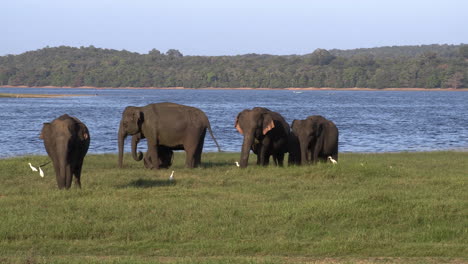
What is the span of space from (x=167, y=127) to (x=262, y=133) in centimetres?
242

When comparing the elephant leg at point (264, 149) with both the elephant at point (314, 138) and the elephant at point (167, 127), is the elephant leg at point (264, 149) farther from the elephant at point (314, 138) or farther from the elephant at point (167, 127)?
the elephant at point (167, 127)

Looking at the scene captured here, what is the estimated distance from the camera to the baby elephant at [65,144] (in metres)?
16.7

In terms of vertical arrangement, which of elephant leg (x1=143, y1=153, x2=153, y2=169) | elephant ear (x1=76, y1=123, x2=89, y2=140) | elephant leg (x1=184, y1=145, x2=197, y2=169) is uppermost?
elephant ear (x1=76, y1=123, x2=89, y2=140)

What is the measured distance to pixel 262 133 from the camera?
22.8m

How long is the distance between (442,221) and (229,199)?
399cm

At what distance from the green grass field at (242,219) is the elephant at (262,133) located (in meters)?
2.05

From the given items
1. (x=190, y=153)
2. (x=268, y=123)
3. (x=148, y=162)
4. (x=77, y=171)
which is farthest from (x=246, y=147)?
(x=77, y=171)

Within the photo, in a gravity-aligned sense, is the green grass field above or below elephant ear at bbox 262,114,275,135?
below

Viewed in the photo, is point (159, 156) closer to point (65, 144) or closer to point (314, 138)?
point (314, 138)

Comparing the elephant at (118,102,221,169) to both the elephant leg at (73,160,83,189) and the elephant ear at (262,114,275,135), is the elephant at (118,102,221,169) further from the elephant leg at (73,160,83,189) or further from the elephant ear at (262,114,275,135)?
the elephant leg at (73,160,83,189)

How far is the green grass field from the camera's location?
12164 mm

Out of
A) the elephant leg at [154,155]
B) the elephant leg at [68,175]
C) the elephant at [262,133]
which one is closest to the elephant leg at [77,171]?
the elephant leg at [68,175]

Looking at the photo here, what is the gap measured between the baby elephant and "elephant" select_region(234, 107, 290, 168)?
237 inches

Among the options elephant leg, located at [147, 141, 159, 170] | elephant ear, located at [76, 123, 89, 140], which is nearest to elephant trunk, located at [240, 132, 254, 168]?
elephant leg, located at [147, 141, 159, 170]
